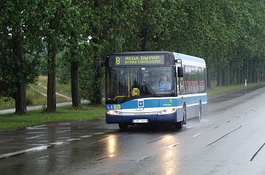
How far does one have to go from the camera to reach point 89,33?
38531mm

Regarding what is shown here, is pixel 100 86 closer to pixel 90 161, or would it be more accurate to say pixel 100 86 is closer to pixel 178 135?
pixel 178 135

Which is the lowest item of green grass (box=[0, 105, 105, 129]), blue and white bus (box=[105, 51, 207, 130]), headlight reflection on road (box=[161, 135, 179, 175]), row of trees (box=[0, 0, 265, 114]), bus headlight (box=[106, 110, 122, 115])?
headlight reflection on road (box=[161, 135, 179, 175])

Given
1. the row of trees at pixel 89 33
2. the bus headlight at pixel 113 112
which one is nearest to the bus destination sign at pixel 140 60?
the bus headlight at pixel 113 112

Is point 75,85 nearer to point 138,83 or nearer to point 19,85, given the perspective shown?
point 19,85

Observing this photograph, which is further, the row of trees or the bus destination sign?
the row of trees

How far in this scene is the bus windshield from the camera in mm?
22750

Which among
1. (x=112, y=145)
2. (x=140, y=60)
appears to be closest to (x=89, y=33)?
(x=140, y=60)

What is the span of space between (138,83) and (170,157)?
8.73 m

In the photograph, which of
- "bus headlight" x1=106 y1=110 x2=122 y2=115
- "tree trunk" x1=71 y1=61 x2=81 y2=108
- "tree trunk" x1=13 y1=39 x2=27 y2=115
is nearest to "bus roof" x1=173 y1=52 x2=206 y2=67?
"bus headlight" x1=106 y1=110 x2=122 y2=115

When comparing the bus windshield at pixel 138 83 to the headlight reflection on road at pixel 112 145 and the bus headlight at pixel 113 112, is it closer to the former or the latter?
the bus headlight at pixel 113 112

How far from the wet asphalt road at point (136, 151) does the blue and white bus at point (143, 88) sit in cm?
64

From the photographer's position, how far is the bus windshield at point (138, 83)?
2275cm

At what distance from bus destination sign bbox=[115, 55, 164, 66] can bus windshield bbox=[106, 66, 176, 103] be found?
180mm

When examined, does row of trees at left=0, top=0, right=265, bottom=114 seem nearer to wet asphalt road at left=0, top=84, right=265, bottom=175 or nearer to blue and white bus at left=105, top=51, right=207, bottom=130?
blue and white bus at left=105, top=51, right=207, bottom=130
